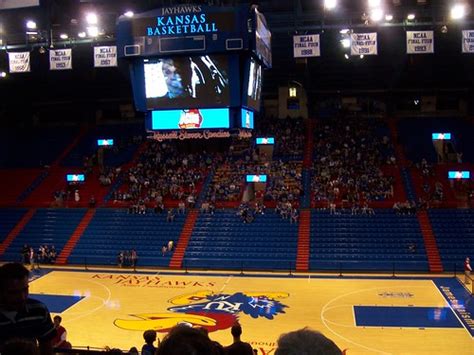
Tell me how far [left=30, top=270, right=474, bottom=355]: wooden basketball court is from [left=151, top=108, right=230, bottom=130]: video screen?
665 centimetres

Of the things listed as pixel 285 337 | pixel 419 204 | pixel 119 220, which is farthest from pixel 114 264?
pixel 285 337

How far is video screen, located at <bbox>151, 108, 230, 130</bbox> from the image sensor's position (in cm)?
1165

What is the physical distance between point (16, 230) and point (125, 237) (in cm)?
791

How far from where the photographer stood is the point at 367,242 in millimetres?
26859

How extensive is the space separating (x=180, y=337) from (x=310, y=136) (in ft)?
121

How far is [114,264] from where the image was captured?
91.5 ft

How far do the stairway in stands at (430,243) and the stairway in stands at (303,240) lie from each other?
5973 millimetres

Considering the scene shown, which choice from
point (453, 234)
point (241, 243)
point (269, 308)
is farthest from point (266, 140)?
point (269, 308)

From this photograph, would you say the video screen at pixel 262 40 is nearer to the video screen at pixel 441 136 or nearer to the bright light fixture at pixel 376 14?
the bright light fixture at pixel 376 14

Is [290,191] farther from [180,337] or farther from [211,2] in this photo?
[180,337]

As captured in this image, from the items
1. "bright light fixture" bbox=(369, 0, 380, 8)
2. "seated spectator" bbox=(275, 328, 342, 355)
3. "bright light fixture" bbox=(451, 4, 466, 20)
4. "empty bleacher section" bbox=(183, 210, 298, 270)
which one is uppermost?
"bright light fixture" bbox=(369, 0, 380, 8)

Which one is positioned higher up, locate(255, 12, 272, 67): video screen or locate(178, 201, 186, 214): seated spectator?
locate(255, 12, 272, 67): video screen

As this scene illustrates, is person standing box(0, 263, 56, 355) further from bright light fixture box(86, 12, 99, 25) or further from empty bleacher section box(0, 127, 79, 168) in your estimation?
empty bleacher section box(0, 127, 79, 168)

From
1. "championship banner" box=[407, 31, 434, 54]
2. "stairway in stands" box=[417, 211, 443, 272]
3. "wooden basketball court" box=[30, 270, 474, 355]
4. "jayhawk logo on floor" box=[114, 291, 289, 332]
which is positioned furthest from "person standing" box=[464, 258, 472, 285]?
"championship banner" box=[407, 31, 434, 54]
